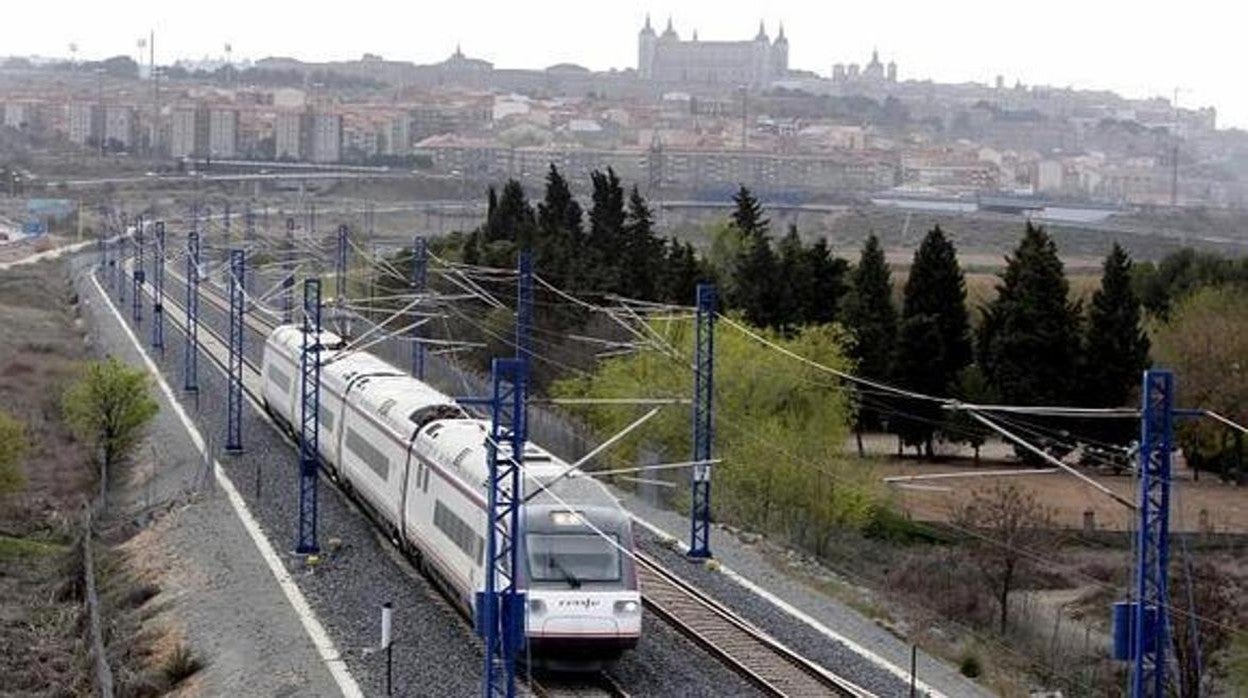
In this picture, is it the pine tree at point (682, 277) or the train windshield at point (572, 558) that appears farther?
the pine tree at point (682, 277)

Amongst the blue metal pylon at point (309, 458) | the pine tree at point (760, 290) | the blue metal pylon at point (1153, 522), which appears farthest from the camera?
the pine tree at point (760, 290)

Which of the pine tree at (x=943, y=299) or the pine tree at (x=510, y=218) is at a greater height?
the pine tree at (x=510, y=218)

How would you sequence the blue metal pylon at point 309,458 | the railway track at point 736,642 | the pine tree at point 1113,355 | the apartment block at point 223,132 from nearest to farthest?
the railway track at point 736,642, the blue metal pylon at point 309,458, the pine tree at point 1113,355, the apartment block at point 223,132

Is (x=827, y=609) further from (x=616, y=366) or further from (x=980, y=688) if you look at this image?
(x=616, y=366)

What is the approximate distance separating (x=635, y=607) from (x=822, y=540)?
43.4 ft

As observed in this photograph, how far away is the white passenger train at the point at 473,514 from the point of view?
19.2 meters

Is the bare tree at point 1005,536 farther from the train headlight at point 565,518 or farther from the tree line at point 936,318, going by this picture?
the train headlight at point 565,518

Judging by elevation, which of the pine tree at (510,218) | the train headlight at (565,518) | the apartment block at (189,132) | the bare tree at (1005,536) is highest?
the apartment block at (189,132)

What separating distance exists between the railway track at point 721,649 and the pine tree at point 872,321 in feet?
74.1

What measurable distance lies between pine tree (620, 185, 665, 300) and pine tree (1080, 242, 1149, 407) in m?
10.2

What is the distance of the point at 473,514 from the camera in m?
21.0

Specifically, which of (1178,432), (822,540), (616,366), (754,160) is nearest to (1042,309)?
(1178,432)

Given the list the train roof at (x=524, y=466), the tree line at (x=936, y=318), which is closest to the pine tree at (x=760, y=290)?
the tree line at (x=936, y=318)

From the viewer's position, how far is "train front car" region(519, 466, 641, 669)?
62.9 feet
